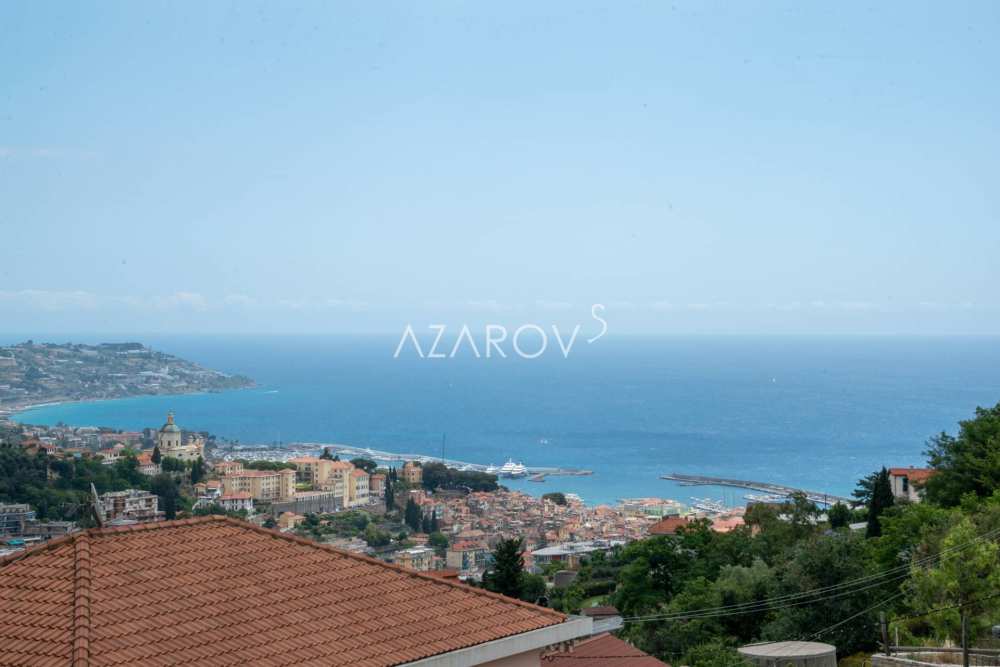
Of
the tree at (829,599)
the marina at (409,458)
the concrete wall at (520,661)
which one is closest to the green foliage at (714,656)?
the tree at (829,599)

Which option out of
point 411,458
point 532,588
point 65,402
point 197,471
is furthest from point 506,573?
point 65,402

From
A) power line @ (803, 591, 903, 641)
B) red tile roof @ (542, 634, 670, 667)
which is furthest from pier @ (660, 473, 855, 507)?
red tile roof @ (542, 634, 670, 667)

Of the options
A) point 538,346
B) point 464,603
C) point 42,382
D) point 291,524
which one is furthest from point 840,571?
point 538,346

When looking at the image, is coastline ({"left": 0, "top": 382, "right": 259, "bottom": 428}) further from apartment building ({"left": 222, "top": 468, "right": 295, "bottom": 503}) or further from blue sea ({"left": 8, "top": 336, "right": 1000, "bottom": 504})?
apartment building ({"left": 222, "top": 468, "right": 295, "bottom": 503})

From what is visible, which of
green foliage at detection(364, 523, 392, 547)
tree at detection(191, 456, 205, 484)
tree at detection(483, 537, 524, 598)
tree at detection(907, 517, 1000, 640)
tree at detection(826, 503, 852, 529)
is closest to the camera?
tree at detection(907, 517, 1000, 640)

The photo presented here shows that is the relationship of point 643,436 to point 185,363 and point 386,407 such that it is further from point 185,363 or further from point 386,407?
point 185,363

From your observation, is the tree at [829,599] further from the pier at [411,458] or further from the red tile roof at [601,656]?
the pier at [411,458]
